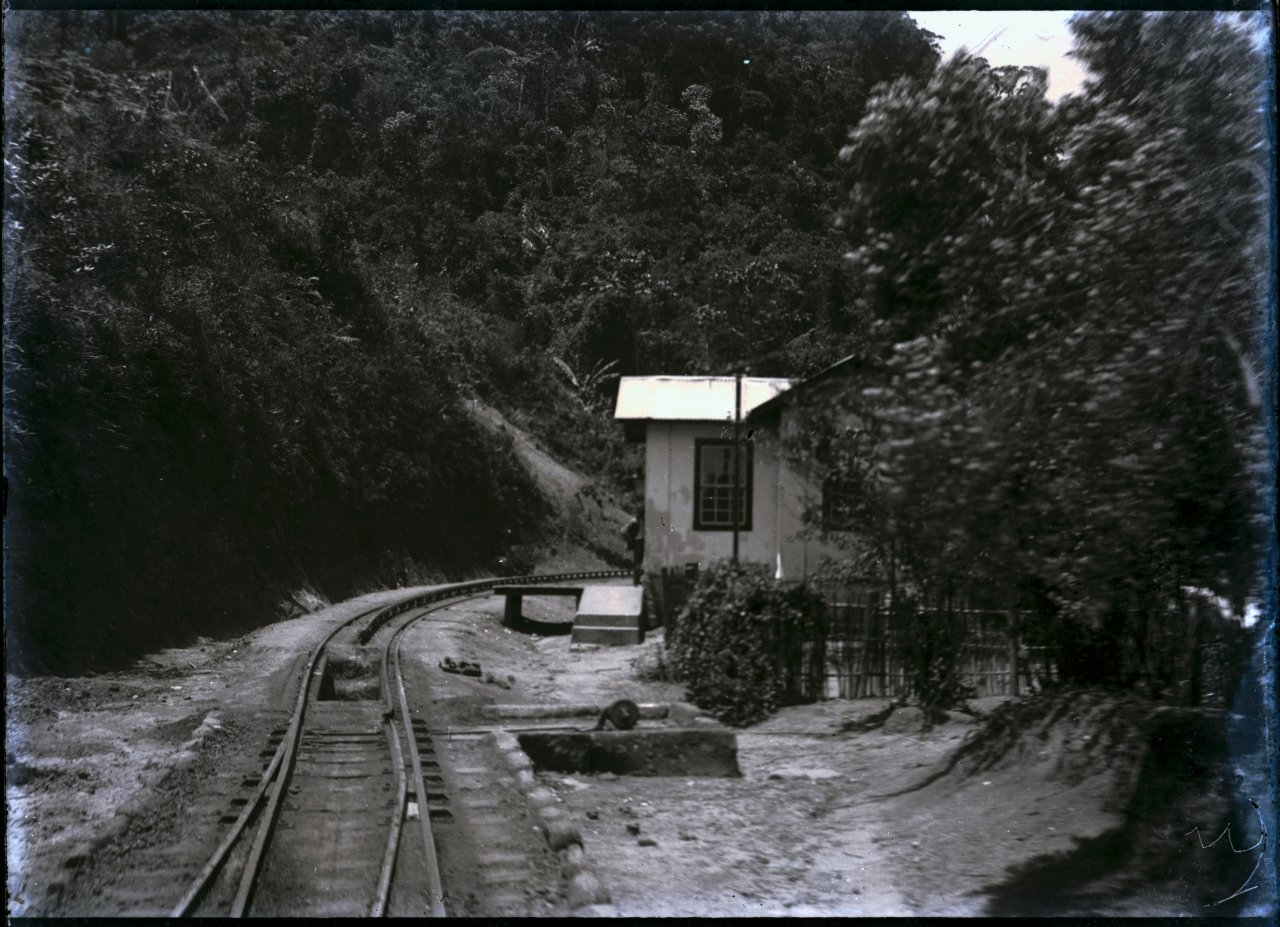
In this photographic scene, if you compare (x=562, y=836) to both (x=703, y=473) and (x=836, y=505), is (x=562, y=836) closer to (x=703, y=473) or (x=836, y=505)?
(x=836, y=505)

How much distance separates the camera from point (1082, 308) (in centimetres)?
505

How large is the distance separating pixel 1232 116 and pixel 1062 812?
13.6 feet

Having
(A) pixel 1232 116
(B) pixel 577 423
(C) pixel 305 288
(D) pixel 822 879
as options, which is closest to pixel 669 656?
(D) pixel 822 879

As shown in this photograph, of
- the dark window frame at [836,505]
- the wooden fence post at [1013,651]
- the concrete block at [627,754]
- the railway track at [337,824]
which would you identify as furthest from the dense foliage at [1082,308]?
the concrete block at [627,754]

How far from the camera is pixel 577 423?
25484mm

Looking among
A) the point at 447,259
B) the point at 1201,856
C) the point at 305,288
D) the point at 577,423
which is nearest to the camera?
the point at 1201,856

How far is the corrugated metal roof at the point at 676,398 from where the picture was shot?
13734mm

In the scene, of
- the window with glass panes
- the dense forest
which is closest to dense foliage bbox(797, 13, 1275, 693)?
the dense forest

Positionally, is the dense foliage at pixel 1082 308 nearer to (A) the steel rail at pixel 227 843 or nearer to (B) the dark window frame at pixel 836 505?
(B) the dark window frame at pixel 836 505

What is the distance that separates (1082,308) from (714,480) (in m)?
9.02

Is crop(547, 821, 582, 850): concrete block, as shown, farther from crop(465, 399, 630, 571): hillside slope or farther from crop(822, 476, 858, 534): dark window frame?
crop(465, 399, 630, 571): hillside slope

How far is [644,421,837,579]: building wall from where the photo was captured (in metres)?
12.8

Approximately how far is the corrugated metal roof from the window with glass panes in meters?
0.48

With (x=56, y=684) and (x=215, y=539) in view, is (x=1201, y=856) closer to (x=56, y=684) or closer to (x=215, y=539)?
(x=56, y=684)
